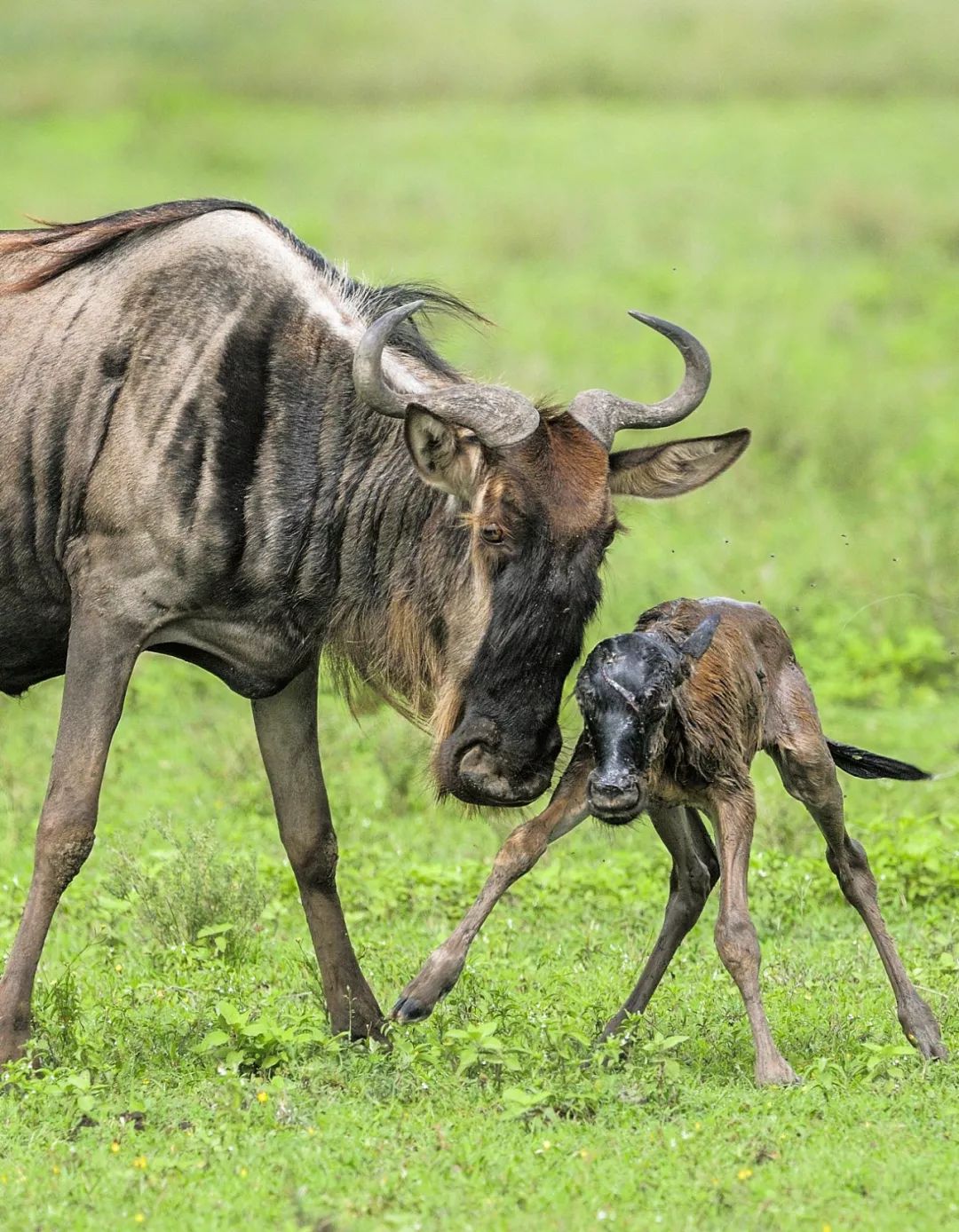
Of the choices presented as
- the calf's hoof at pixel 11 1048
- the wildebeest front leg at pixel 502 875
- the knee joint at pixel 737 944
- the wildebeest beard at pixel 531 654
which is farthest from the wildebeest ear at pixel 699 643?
the calf's hoof at pixel 11 1048

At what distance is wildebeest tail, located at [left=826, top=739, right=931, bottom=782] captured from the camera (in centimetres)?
636

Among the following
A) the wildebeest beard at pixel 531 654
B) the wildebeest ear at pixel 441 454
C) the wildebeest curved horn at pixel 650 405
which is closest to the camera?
the wildebeest beard at pixel 531 654

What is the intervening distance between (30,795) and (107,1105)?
4.27m

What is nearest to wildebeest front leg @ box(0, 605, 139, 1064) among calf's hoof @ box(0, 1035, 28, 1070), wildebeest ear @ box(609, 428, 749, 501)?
calf's hoof @ box(0, 1035, 28, 1070)

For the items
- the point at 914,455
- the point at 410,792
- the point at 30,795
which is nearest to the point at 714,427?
the point at 914,455

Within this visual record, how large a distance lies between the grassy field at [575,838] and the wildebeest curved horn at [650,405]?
18.9 inches

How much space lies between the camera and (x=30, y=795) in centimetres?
915

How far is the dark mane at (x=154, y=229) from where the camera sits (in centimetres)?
636

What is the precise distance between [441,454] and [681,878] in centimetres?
162

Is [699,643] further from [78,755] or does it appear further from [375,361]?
[78,755]

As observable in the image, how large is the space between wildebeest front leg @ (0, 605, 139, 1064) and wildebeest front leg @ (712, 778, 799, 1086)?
1925 mm

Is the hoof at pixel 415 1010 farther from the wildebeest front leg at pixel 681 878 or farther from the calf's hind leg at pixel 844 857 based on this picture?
the calf's hind leg at pixel 844 857

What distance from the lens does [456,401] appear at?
219 inches

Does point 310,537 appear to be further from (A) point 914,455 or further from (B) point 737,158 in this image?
(B) point 737,158
